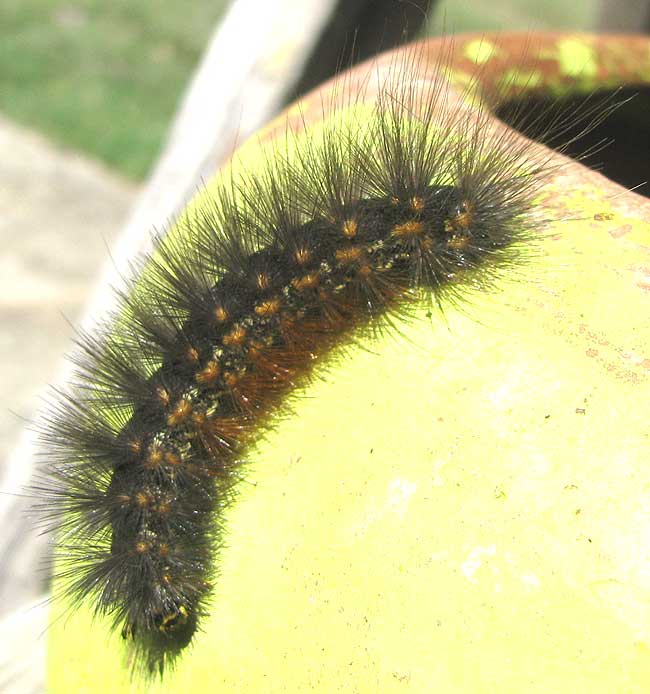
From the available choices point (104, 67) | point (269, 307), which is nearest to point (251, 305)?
point (269, 307)

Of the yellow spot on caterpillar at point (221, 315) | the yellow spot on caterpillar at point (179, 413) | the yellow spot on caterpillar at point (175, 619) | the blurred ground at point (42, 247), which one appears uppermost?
the yellow spot on caterpillar at point (221, 315)

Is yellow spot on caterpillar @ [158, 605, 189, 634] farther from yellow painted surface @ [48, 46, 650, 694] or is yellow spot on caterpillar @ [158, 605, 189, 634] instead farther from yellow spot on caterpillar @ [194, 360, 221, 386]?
yellow spot on caterpillar @ [194, 360, 221, 386]

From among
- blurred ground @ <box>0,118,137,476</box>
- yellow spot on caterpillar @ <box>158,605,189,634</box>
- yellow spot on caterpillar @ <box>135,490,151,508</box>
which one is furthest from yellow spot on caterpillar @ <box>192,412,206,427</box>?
blurred ground @ <box>0,118,137,476</box>

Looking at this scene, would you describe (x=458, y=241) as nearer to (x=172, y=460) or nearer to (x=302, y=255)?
(x=302, y=255)

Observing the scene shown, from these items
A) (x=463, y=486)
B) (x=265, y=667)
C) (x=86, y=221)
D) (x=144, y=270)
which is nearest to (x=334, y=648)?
(x=265, y=667)

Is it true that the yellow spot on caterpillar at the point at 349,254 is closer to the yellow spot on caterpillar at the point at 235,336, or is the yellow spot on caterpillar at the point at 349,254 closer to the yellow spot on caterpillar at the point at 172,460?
the yellow spot on caterpillar at the point at 235,336

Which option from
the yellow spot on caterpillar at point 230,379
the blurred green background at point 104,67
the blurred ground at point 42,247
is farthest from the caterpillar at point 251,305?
the blurred green background at point 104,67
